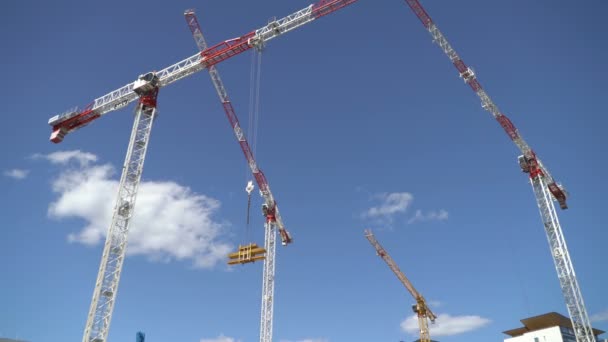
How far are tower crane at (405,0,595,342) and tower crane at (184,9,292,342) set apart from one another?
29462 mm

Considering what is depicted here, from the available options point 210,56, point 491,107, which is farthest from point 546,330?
point 210,56

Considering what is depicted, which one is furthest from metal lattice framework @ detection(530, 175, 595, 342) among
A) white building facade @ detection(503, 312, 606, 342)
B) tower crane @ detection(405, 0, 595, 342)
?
white building facade @ detection(503, 312, 606, 342)

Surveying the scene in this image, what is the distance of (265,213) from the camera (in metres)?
76.7

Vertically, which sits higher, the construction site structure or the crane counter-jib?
the crane counter-jib

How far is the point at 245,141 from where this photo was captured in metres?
71.8

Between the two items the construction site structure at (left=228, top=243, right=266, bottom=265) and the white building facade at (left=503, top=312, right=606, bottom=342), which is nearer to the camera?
the construction site structure at (left=228, top=243, right=266, bottom=265)

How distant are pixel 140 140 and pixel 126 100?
6.90 m

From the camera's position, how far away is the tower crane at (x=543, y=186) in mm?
61947

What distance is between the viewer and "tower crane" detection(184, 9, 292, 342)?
2372 inches

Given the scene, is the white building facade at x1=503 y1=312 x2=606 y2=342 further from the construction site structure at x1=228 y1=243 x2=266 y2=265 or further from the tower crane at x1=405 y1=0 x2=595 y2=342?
the construction site structure at x1=228 y1=243 x2=266 y2=265

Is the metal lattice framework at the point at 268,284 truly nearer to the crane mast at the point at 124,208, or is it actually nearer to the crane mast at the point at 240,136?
the crane mast at the point at 240,136

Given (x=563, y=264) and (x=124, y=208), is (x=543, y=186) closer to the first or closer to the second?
(x=563, y=264)

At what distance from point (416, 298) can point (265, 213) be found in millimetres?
46970

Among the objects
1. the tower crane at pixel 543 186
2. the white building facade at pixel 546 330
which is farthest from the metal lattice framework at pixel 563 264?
the white building facade at pixel 546 330
